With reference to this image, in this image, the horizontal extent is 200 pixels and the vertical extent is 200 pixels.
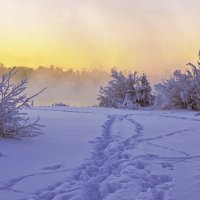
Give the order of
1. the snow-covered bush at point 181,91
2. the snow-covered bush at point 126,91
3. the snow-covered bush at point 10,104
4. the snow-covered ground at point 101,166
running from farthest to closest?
the snow-covered bush at point 126,91 < the snow-covered bush at point 181,91 < the snow-covered bush at point 10,104 < the snow-covered ground at point 101,166

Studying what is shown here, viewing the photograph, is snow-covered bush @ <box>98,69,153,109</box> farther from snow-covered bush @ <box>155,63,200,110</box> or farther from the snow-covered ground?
the snow-covered ground

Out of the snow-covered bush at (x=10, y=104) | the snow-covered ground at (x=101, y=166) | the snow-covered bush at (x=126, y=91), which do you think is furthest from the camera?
the snow-covered bush at (x=126, y=91)

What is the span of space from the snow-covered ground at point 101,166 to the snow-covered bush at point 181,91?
8.80 metres

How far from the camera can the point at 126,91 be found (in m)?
23.2

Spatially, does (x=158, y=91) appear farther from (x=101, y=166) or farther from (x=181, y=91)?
(x=101, y=166)

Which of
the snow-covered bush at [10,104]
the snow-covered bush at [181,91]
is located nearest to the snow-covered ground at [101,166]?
the snow-covered bush at [10,104]

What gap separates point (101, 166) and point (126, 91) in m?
18.4

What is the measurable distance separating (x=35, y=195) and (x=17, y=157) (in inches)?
61.5

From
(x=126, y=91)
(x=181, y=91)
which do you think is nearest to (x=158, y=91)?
(x=181, y=91)

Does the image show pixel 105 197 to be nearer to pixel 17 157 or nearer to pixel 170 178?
pixel 170 178

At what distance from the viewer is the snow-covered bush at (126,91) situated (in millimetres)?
22641

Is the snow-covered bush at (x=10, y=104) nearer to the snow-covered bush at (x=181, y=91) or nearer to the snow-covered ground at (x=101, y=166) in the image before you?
the snow-covered ground at (x=101, y=166)

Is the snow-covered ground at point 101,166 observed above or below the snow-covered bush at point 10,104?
below

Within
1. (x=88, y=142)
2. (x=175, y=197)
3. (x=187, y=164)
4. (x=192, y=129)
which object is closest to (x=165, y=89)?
(x=192, y=129)
